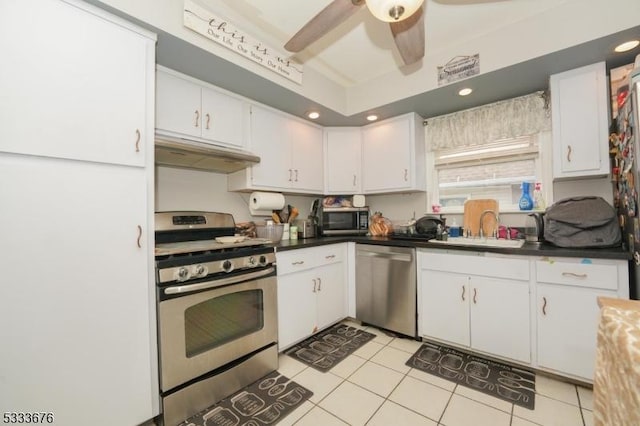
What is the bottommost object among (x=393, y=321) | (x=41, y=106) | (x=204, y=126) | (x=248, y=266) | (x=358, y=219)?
(x=393, y=321)

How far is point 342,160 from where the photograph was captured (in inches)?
118

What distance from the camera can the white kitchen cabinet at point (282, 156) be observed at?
234 cm

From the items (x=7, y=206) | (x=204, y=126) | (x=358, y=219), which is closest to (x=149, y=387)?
(x=7, y=206)

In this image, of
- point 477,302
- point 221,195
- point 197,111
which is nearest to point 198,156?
point 197,111

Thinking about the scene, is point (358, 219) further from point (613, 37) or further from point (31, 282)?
point (31, 282)

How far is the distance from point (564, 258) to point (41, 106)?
Result: 2.96 m

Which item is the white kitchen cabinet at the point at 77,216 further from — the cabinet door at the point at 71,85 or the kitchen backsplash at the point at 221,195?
the kitchen backsplash at the point at 221,195

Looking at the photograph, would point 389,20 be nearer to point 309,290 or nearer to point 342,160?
point 342,160

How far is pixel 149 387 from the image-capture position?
1.36 metres

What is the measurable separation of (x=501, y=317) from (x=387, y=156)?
179 centimetres

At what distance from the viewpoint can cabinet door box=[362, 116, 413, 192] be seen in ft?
8.83

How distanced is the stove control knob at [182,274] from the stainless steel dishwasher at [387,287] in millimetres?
1631

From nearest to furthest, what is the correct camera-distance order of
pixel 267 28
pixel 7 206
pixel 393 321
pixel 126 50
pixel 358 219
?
1. pixel 7 206
2. pixel 126 50
3. pixel 267 28
4. pixel 393 321
5. pixel 358 219

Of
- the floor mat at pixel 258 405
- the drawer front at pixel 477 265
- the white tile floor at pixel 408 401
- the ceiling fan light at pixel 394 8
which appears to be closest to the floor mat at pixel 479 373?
the white tile floor at pixel 408 401
